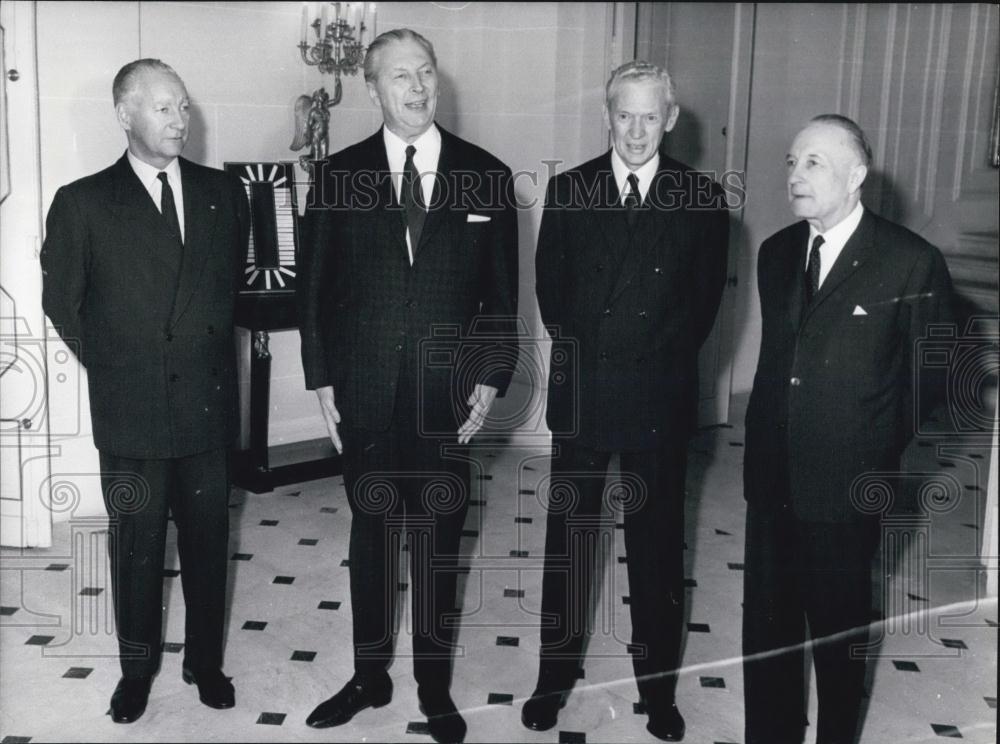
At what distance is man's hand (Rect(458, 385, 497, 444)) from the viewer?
325cm

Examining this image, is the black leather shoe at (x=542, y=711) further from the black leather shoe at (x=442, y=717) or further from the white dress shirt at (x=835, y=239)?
the white dress shirt at (x=835, y=239)

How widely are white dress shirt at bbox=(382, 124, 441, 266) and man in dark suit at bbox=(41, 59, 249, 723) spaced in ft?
1.76

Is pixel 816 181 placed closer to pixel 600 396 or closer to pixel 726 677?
pixel 600 396

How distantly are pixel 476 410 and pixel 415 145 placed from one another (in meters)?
0.80

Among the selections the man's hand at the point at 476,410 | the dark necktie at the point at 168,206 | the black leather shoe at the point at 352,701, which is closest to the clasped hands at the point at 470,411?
the man's hand at the point at 476,410

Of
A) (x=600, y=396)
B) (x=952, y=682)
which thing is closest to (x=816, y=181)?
(x=600, y=396)

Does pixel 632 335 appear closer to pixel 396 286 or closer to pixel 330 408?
pixel 396 286

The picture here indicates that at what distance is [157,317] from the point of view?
3.21 m

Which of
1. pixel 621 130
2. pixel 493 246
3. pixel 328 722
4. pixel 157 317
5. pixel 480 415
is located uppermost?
pixel 621 130

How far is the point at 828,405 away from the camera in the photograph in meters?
2.88

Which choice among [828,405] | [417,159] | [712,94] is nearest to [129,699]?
[417,159]

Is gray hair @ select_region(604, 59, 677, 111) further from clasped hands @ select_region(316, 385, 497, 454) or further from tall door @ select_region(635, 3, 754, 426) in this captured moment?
tall door @ select_region(635, 3, 754, 426)

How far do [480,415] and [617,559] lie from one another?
180 centimetres

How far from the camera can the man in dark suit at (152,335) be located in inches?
124
